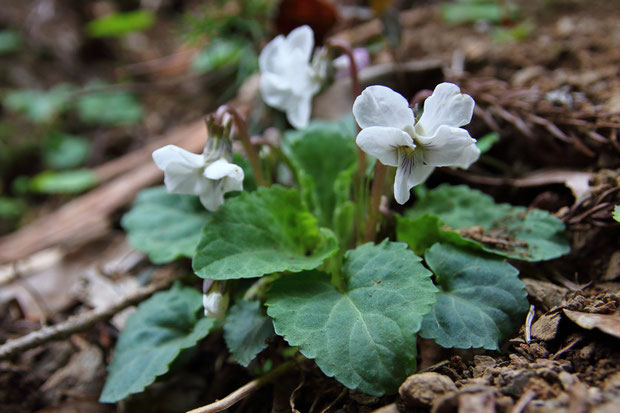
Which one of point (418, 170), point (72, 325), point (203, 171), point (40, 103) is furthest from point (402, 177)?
point (40, 103)

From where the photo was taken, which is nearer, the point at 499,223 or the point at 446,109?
the point at 446,109

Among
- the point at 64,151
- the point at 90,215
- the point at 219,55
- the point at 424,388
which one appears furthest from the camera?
the point at 64,151

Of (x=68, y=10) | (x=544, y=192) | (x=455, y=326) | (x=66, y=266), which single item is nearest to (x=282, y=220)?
(x=455, y=326)

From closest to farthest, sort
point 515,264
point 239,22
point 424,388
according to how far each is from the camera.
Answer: point 424,388
point 515,264
point 239,22

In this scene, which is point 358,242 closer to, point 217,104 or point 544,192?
point 544,192

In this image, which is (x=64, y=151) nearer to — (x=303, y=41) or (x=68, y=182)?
(x=68, y=182)

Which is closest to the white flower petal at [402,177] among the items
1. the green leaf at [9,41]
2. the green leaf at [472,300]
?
the green leaf at [472,300]

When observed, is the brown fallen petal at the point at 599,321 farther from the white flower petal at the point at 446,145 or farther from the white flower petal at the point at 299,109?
the white flower petal at the point at 299,109

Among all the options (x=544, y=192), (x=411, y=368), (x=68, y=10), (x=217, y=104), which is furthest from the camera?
(x=68, y=10)
